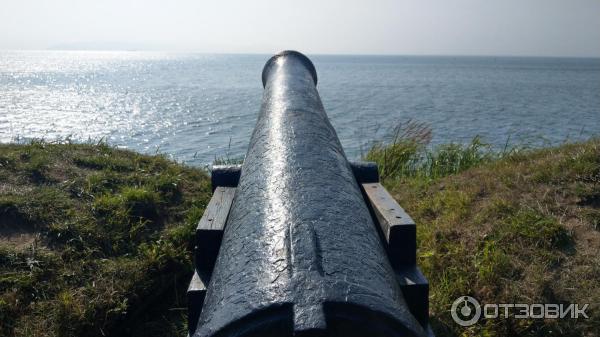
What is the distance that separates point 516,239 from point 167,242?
2528 millimetres

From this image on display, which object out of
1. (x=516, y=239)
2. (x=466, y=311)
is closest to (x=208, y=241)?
(x=466, y=311)

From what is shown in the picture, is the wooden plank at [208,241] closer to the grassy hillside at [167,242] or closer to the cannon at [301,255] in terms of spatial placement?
the cannon at [301,255]

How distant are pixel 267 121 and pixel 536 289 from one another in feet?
6.64

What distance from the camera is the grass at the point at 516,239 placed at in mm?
3477

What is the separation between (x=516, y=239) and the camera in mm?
4004

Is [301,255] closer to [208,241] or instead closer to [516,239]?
[208,241]

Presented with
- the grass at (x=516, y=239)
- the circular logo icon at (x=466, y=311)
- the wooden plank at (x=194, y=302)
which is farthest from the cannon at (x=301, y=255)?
the grass at (x=516, y=239)

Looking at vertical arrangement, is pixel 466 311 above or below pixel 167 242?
below

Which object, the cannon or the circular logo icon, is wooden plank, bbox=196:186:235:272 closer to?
the cannon

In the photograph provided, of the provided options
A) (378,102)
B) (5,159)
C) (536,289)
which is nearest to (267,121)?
(536,289)

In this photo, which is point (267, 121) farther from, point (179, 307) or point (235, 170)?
point (179, 307)

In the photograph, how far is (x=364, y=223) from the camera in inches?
79.0

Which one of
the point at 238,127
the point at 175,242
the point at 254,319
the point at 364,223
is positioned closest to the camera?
the point at 254,319

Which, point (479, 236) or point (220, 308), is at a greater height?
point (220, 308)
